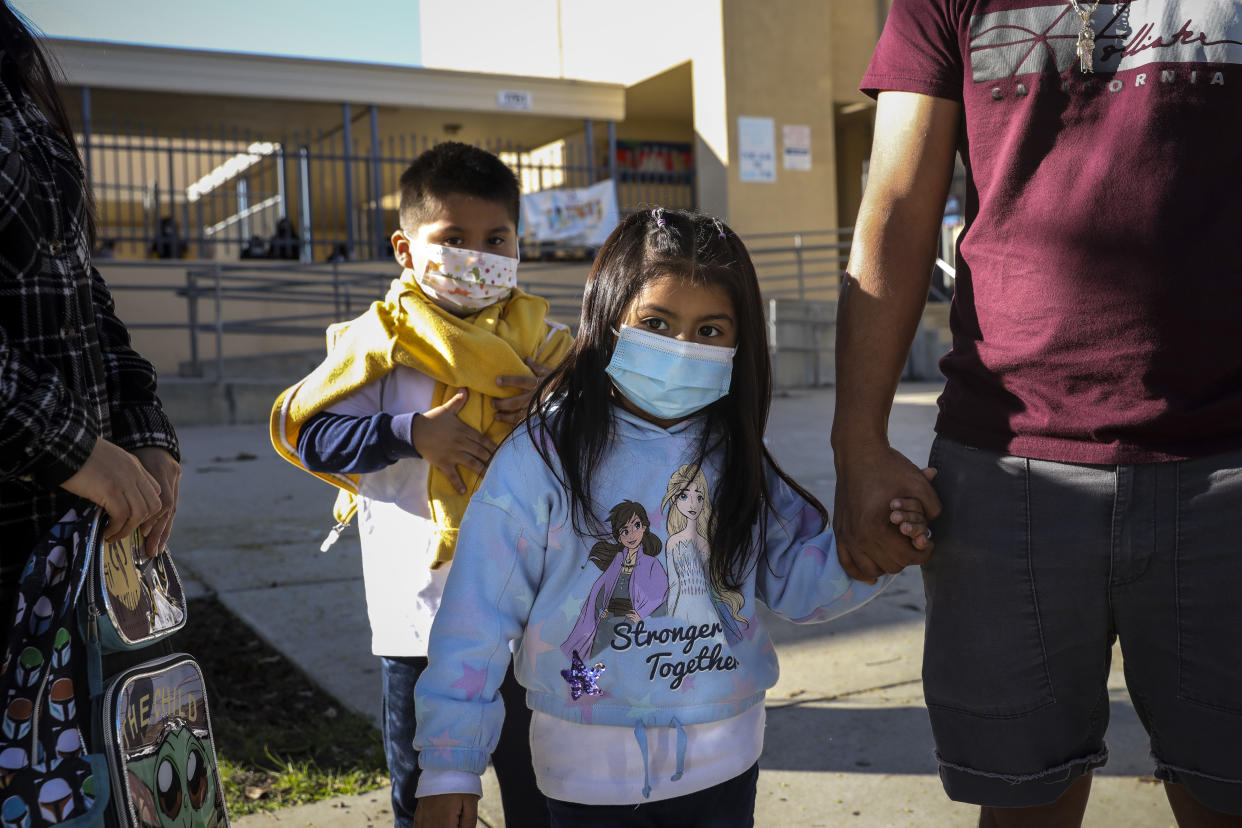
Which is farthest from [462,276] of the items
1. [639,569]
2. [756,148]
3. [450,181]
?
[756,148]

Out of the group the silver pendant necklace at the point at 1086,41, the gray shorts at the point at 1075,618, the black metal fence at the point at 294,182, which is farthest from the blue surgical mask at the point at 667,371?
the black metal fence at the point at 294,182

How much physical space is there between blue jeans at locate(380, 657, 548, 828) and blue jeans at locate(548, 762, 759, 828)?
0.34 m

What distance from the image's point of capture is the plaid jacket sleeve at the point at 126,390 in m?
1.72

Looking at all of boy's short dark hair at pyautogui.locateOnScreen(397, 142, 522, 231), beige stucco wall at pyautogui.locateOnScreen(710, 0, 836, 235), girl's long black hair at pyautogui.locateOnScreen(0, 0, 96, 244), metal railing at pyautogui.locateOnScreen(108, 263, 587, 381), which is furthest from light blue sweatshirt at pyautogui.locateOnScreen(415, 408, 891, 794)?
beige stucco wall at pyautogui.locateOnScreen(710, 0, 836, 235)

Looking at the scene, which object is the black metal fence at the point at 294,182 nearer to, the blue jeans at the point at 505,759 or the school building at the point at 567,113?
the school building at the point at 567,113

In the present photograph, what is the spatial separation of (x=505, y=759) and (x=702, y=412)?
75cm

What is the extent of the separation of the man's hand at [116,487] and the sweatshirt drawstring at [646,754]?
75 centimetres

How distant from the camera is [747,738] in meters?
1.67

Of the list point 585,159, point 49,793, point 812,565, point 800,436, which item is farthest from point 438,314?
point 585,159

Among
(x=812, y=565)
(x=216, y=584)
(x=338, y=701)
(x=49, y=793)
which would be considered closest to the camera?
(x=49, y=793)

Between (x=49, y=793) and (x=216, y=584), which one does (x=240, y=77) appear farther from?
(x=49, y=793)

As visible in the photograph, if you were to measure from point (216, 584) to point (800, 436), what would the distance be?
5098mm

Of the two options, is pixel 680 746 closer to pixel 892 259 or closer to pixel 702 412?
pixel 702 412

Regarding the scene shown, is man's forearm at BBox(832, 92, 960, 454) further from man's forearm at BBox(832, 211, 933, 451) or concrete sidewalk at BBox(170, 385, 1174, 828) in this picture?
concrete sidewalk at BBox(170, 385, 1174, 828)
